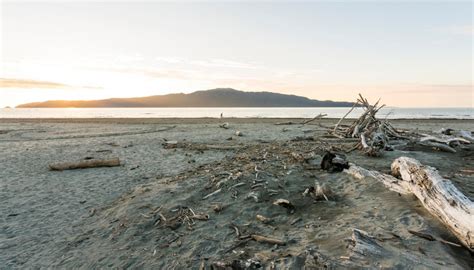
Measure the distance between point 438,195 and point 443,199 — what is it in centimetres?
16

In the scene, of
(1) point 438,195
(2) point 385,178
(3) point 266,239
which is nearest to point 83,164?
(3) point 266,239

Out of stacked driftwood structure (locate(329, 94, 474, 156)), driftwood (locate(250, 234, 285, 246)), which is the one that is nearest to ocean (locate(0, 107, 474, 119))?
stacked driftwood structure (locate(329, 94, 474, 156))

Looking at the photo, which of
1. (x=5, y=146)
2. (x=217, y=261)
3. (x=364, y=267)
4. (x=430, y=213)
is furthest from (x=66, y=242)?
(x=5, y=146)

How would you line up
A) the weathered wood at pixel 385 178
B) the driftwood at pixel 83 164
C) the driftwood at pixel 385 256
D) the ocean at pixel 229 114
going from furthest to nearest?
the ocean at pixel 229 114
the driftwood at pixel 83 164
the weathered wood at pixel 385 178
the driftwood at pixel 385 256

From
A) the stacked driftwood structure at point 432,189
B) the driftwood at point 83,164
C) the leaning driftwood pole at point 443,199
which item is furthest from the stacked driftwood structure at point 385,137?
the driftwood at point 83,164

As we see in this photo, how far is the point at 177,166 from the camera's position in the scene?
11.2 meters

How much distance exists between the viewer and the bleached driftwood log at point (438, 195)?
4.39 metres

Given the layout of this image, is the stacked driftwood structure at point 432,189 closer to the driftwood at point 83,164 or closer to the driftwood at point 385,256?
the driftwood at point 385,256

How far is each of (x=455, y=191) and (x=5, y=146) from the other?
18.8 meters

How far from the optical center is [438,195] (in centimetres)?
512

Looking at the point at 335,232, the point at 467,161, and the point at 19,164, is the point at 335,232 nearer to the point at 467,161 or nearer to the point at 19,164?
the point at 467,161

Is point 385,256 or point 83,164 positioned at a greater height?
point 385,256

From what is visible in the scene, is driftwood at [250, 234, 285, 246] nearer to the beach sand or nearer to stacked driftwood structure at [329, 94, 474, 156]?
the beach sand

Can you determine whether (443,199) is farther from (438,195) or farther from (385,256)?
(385,256)
